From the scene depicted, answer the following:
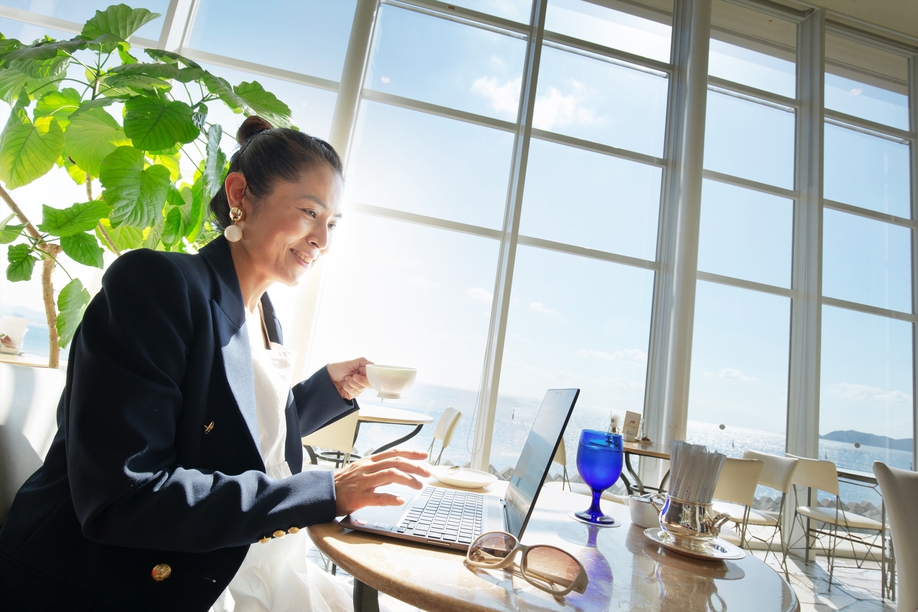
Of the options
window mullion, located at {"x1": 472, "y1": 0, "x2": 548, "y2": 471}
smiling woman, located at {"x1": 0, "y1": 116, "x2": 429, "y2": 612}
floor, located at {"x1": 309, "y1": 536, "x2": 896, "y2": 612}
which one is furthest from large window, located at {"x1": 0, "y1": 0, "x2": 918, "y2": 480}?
smiling woman, located at {"x1": 0, "y1": 116, "x2": 429, "y2": 612}

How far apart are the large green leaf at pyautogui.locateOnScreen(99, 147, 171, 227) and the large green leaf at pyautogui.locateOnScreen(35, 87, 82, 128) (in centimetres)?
43

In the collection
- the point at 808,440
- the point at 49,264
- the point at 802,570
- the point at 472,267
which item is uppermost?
the point at 472,267

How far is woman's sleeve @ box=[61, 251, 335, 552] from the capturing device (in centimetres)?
68

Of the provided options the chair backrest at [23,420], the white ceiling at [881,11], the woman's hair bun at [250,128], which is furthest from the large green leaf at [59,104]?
the white ceiling at [881,11]

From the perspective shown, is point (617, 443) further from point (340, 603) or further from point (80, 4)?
point (80, 4)

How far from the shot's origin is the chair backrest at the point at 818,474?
147 inches

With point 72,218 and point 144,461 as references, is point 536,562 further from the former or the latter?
point 72,218

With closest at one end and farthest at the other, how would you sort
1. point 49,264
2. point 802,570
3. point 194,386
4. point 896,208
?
point 194,386
point 49,264
point 802,570
point 896,208

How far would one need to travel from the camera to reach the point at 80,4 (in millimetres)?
4219

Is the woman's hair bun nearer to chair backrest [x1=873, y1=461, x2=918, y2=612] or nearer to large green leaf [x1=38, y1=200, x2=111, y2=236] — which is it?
large green leaf [x1=38, y1=200, x2=111, y2=236]

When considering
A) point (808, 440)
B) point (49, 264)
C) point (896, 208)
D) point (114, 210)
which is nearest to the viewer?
point (114, 210)

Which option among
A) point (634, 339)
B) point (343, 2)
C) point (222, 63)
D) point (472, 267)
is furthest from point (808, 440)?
point (222, 63)

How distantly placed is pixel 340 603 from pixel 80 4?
5330mm

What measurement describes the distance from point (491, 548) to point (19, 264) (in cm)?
204
